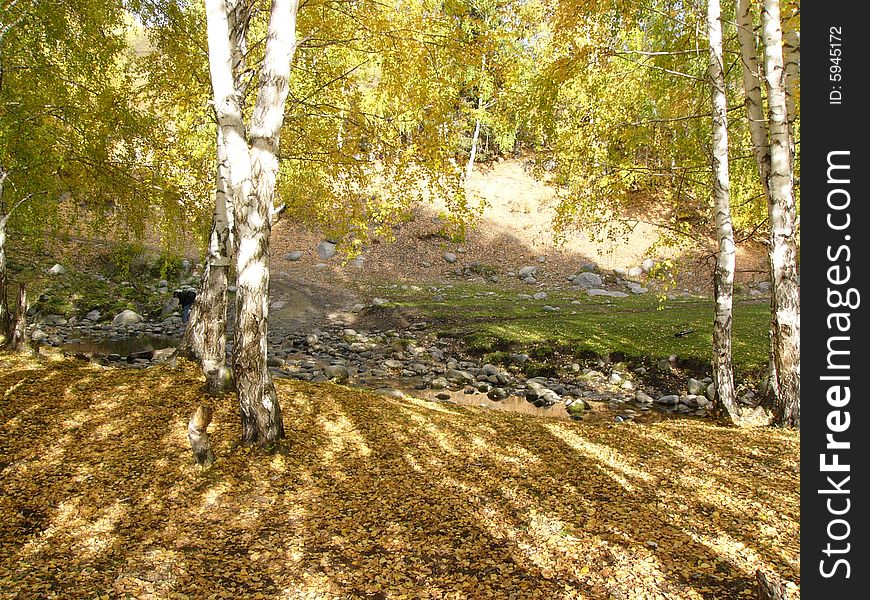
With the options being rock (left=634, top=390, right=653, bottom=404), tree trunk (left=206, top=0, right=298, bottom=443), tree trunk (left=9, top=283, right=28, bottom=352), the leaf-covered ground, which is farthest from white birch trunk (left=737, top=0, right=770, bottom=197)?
tree trunk (left=9, top=283, right=28, bottom=352)

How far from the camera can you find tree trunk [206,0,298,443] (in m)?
5.07

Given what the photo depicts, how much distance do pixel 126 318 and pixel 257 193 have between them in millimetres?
15108

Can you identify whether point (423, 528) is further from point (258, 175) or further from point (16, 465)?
point (16, 465)

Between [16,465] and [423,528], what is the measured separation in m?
4.20

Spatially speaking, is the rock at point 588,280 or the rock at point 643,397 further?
the rock at point 588,280

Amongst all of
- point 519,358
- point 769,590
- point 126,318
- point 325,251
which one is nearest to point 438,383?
point 519,358

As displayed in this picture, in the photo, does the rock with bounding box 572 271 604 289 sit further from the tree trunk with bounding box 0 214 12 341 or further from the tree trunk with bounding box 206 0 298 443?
the tree trunk with bounding box 0 214 12 341

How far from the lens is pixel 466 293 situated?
24.0m

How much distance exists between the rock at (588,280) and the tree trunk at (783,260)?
63.9 feet

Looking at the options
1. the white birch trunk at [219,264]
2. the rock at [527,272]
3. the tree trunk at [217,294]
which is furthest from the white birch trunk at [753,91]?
the rock at [527,272]

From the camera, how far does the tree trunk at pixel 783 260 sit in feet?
21.0

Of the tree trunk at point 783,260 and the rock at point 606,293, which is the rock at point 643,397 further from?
the rock at point 606,293

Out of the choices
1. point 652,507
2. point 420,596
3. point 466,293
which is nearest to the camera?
point 420,596
